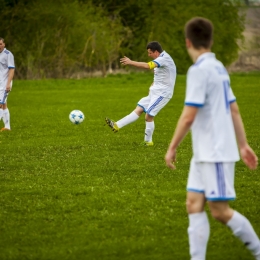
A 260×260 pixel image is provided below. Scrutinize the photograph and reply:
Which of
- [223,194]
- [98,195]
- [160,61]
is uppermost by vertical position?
[160,61]

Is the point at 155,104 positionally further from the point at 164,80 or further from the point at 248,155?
the point at 248,155

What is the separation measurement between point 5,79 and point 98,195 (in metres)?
8.65

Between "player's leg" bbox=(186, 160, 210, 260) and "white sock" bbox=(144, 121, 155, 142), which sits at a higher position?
"white sock" bbox=(144, 121, 155, 142)

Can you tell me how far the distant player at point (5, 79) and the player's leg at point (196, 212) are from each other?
11635 millimetres

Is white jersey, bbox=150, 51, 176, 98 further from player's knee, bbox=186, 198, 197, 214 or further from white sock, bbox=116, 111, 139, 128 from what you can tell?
player's knee, bbox=186, 198, 197, 214

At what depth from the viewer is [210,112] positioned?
548cm

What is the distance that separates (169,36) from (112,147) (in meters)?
39.7

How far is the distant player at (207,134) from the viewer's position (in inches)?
214

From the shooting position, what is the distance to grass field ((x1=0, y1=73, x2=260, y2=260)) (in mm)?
6715

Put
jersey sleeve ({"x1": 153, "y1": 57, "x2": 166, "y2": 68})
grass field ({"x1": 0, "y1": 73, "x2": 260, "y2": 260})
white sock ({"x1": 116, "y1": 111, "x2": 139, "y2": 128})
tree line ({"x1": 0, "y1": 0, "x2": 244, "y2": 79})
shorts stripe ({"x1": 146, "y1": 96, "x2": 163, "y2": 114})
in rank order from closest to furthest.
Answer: grass field ({"x1": 0, "y1": 73, "x2": 260, "y2": 260}) < jersey sleeve ({"x1": 153, "y1": 57, "x2": 166, "y2": 68}) < shorts stripe ({"x1": 146, "y1": 96, "x2": 163, "y2": 114}) < white sock ({"x1": 116, "y1": 111, "x2": 139, "y2": 128}) < tree line ({"x1": 0, "y1": 0, "x2": 244, "y2": 79})

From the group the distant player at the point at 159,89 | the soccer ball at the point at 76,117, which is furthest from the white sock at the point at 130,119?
the soccer ball at the point at 76,117

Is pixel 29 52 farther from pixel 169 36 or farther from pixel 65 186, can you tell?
pixel 65 186

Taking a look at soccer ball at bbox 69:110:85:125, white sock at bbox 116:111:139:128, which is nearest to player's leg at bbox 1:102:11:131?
soccer ball at bbox 69:110:85:125

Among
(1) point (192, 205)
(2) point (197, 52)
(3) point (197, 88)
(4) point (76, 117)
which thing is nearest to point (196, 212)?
(1) point (192, 205)
